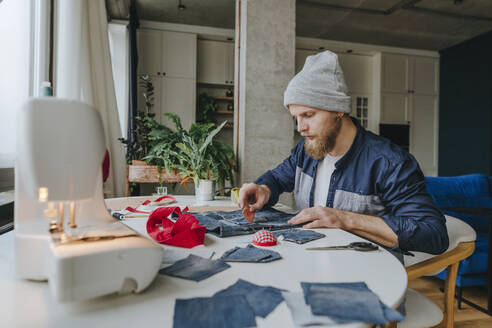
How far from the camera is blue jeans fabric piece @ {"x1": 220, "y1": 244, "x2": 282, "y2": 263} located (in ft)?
2.28

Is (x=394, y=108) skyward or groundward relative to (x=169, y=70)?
groundward

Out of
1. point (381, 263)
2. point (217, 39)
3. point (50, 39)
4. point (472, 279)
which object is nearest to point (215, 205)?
point (381, 263)

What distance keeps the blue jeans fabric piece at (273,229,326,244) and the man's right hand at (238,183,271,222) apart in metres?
0.35

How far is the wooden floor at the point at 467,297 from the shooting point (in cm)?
203

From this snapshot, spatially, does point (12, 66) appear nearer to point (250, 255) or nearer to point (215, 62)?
point (250, 255)

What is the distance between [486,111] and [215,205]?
5.52 metres

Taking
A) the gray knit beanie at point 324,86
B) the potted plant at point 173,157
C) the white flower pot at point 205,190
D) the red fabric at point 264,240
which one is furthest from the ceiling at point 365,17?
the red fabric at point 264,240

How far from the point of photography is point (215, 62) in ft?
16.8

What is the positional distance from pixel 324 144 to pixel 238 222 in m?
0.58

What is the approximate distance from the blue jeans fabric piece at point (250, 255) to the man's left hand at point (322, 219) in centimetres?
→ 30

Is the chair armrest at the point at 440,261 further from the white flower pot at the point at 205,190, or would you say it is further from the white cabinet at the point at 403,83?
the white cabinet at the point at 403,83

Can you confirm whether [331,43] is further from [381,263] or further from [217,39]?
[381,263]

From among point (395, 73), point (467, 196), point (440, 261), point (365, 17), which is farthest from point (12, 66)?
point (395, 73)

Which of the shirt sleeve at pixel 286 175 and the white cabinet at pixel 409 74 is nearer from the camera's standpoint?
the shirt sleeve at pixel 286 175
